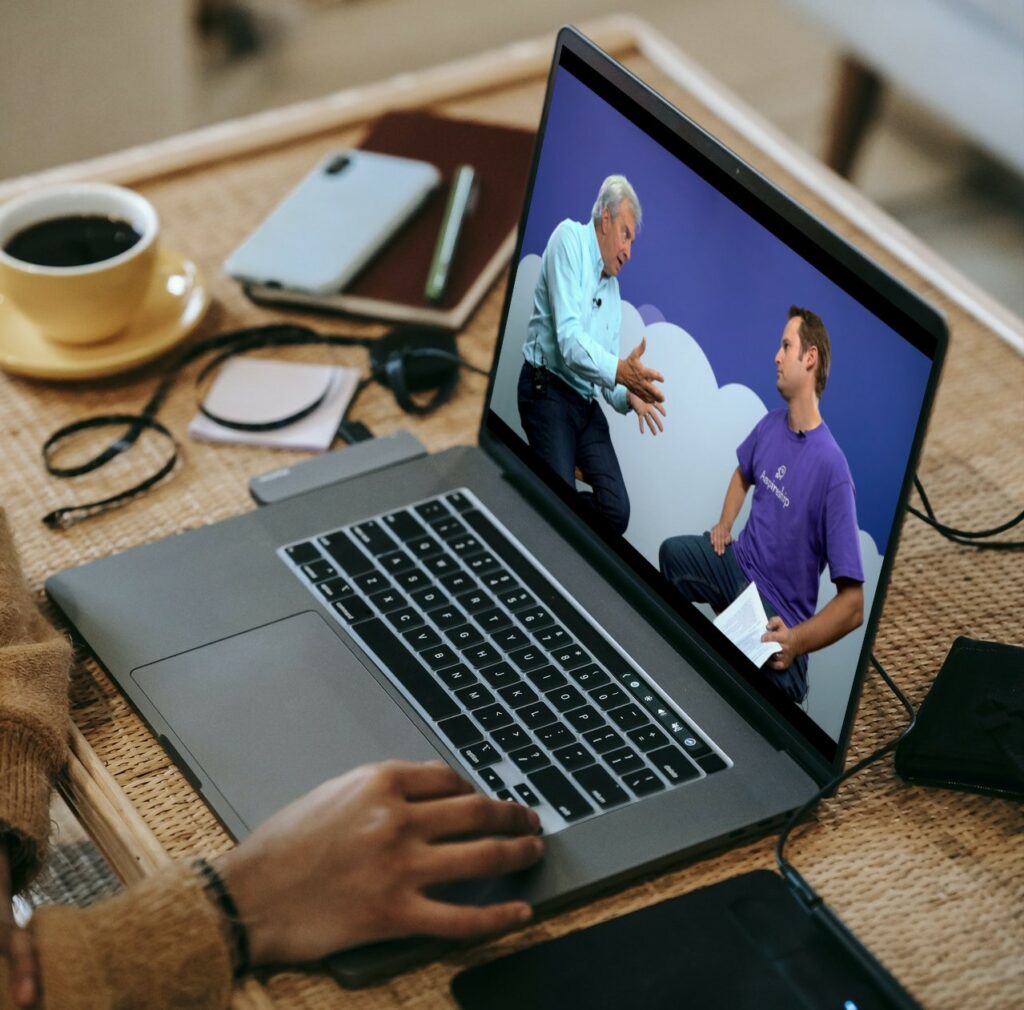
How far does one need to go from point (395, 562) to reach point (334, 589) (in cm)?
4

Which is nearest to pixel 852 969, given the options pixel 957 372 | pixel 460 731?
pixel 460 731

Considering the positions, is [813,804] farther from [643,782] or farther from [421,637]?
[421,637]

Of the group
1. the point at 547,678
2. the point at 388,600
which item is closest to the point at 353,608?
the point at 388,600

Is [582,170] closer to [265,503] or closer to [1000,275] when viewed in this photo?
[265,503]

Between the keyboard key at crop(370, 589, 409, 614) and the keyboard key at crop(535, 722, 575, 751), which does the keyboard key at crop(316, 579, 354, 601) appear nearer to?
the keyboard key at crop(370, 589, 409, 614)

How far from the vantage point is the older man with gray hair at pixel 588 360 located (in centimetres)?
75

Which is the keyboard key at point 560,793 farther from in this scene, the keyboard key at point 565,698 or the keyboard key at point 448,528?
the keyboard key at point 448,528

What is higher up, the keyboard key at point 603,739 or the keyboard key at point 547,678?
the keyboard key at point 603,739

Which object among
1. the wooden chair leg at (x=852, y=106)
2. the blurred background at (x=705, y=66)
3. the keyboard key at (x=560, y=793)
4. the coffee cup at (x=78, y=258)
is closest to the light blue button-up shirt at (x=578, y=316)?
the keyboard key at (x=560, y=793)

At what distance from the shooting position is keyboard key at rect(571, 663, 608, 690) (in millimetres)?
740

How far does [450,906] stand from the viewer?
615mm

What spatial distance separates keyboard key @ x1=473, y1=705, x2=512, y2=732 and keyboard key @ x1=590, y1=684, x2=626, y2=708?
0.05m

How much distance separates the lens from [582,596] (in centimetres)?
80

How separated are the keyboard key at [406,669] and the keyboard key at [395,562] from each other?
4 centimetres
